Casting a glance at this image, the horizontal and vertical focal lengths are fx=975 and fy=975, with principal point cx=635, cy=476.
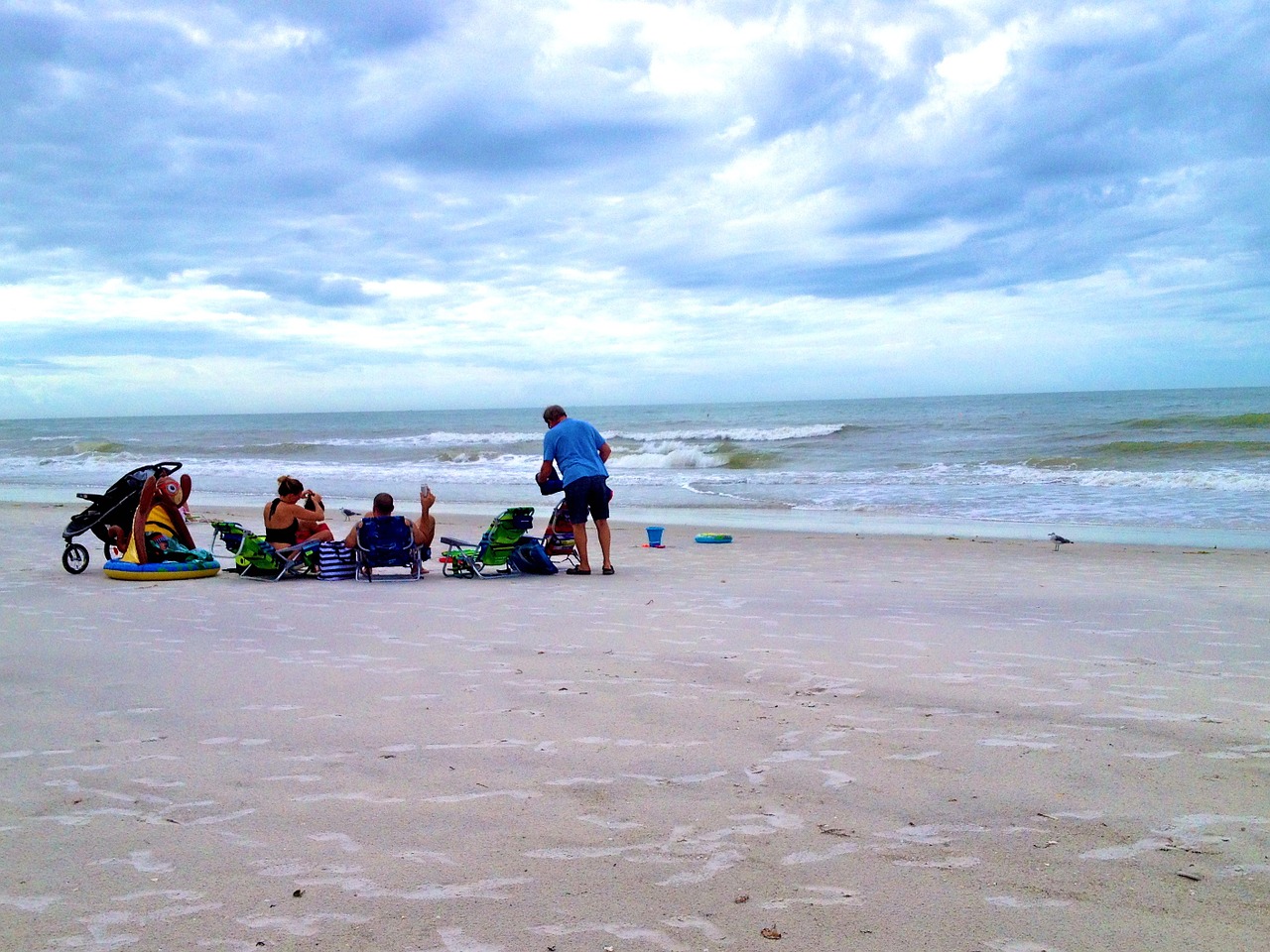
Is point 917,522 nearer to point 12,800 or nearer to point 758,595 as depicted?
point 758,595

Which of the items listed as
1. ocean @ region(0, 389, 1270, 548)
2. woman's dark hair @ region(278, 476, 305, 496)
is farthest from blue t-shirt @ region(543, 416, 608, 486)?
ocean @ region(0, 389, 1270, 548)

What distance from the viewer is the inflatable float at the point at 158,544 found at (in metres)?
9.23

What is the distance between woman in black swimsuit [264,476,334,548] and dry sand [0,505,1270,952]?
2370mm

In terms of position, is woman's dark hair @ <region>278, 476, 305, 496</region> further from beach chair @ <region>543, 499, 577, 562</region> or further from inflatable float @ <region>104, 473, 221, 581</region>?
beach chair @ <region>543, 499, 577, 562</region>

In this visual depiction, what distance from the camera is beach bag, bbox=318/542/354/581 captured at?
9305 millimetres

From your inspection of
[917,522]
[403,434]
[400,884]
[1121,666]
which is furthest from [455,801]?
[403,434]

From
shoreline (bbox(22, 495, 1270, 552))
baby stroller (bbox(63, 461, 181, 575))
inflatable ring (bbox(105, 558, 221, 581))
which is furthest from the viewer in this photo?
shoreline (bbox(22, 495, 1270, 552))

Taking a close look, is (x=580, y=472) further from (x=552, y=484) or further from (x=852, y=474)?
(x=852, y=474)

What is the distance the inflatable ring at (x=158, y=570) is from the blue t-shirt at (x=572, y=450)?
348 centimetres

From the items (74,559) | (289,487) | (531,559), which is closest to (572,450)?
(531,559)

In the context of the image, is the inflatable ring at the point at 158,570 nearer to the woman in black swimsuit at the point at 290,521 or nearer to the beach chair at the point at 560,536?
the woman in black swimsuit at the point at 290,521

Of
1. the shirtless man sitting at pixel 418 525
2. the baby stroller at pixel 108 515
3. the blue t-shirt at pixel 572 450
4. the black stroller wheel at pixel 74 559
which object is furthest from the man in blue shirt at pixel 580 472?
the black stroller wheel at pixel 74 559

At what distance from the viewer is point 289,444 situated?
48.2 metres

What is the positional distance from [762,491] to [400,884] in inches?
724
